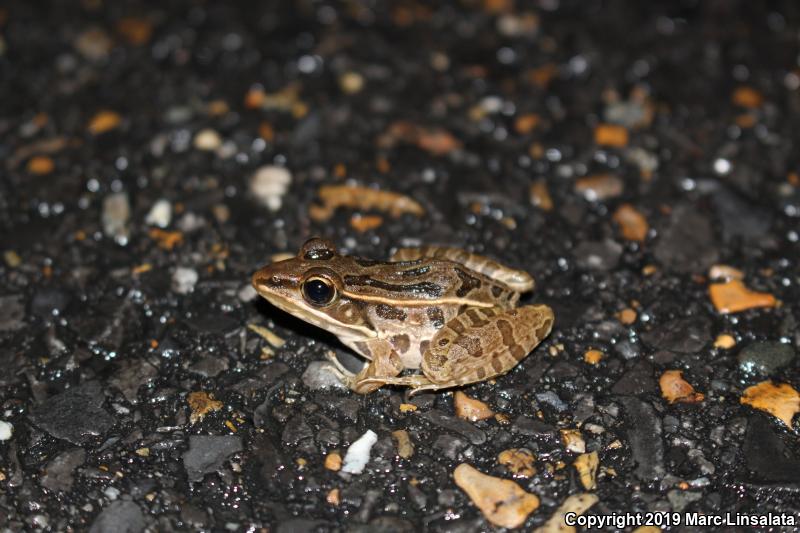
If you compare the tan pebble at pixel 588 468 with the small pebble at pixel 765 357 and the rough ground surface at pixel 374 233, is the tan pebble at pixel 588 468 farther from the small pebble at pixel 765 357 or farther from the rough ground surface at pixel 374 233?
the small pebble at pixel 765 357

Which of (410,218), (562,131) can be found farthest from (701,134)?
(410,218)

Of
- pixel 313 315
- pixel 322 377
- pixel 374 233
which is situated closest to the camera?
pixel 322 377

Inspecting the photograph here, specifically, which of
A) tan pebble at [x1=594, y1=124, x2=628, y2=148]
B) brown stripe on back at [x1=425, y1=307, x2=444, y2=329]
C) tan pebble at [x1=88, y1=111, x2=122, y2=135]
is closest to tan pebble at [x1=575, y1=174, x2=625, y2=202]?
tan pebble at [x1=594, y1=124, x2=628, y2=148]

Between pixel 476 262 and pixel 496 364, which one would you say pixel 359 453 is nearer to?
pixel 496 364

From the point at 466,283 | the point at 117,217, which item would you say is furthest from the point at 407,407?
the point at 117,217

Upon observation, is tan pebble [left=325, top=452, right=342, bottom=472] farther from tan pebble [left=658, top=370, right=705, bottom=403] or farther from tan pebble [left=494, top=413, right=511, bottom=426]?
tan pebble [left=658, top=370, right=705, bottom=403]

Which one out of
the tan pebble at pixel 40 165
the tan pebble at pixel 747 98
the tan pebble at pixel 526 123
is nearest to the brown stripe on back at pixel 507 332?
the tan pebble at pixel 526 123
